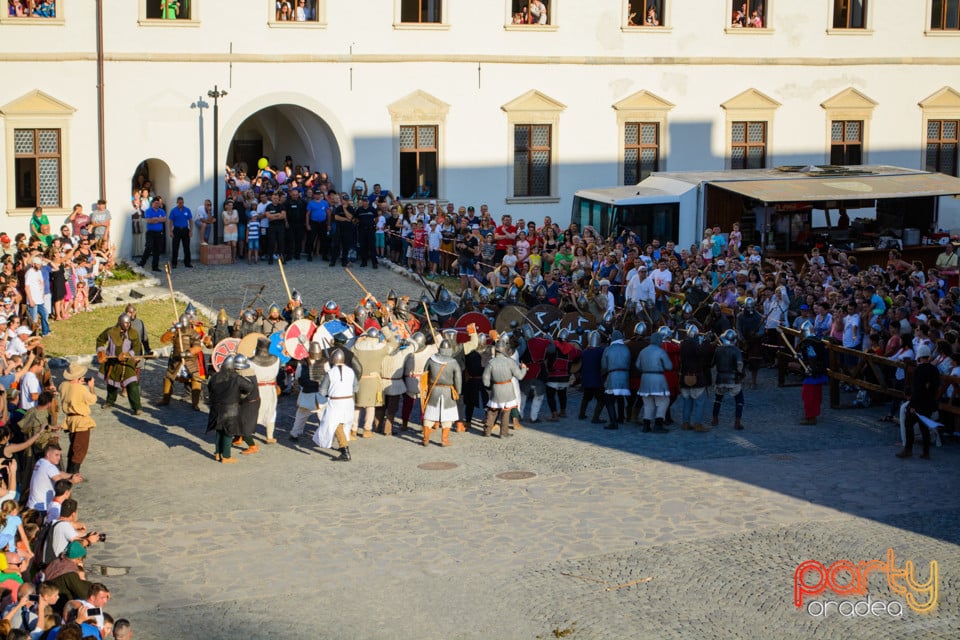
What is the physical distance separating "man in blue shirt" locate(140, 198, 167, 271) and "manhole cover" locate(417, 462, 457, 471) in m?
14.4

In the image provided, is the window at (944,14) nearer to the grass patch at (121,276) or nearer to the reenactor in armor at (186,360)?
the grass patch at (121,276)

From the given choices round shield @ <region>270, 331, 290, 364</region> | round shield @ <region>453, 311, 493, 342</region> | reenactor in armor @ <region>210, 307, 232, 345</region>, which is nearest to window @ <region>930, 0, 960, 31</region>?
round shield @ <region>453, 311, 493, 342</region>

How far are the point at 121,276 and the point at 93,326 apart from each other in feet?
14.8

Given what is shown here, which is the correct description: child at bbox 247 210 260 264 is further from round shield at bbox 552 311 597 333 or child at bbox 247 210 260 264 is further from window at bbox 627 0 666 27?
window at bbox 627 0 666 27

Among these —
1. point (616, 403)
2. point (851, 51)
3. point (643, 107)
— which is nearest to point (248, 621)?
point (616, 403)

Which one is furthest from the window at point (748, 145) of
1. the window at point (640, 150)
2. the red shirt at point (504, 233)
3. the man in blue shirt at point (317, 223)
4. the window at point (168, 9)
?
the window at point (168, 9)

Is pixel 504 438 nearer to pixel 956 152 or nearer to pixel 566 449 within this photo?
pixel 566 449

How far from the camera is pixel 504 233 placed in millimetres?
30203

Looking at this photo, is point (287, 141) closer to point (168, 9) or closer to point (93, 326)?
point (168, 9)

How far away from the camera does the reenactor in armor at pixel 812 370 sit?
1930cm

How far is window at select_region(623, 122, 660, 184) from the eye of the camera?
119ft

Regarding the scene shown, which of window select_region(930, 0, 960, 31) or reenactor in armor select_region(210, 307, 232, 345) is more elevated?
window select_region(930, 0, 960, 31)

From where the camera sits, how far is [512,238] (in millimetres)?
29844

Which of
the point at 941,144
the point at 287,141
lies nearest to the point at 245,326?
the point at 287,141
